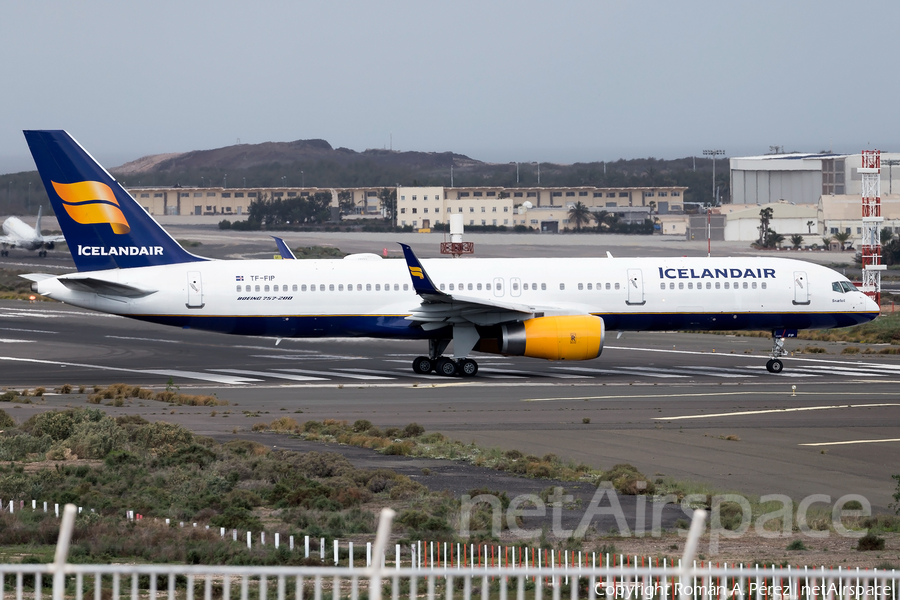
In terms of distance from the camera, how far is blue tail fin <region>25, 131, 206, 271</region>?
38.7 meters

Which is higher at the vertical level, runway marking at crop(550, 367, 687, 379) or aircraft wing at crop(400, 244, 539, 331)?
aircraft wing at crop(400, 244, 539, 331)

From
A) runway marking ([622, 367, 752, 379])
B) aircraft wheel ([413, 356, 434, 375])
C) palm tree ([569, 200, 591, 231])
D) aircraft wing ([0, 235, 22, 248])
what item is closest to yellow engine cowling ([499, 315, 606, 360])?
aircraft wheel ([413, 356, 434, 375])

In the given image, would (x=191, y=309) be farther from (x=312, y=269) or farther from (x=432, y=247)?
(x=432, y=247)

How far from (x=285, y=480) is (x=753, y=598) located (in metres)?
9.73

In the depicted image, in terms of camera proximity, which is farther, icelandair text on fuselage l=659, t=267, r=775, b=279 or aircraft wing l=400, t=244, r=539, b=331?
icelandair text on fuselage l=659, t=267, r=775, b=279

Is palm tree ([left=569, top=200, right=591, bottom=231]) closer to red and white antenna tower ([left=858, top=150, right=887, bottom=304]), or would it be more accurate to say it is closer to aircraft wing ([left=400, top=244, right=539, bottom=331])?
red and white antenna tower ([left=858, top=150, right=887, bottom=304])

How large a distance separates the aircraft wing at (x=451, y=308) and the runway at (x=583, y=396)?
220 centimetres

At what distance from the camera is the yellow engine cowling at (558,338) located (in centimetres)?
3759

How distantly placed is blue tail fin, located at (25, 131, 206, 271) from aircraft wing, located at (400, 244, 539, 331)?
31.5 feet

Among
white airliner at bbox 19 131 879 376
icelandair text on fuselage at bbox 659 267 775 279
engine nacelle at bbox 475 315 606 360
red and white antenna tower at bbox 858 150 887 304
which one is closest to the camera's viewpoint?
engine nacelle at bbox 475 315 606 360

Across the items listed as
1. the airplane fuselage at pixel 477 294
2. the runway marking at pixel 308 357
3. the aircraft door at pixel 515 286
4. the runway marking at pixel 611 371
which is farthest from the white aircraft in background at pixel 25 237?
the aircraft door at pixel 515 286

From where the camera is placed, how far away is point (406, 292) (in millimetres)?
39719

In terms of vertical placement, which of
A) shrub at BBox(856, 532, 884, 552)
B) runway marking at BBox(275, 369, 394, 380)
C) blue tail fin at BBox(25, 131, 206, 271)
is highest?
blue tail fin at BBox(25, 131, 206, 271)

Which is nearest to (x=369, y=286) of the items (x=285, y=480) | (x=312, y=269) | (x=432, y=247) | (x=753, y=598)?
(x=312, y=269)
